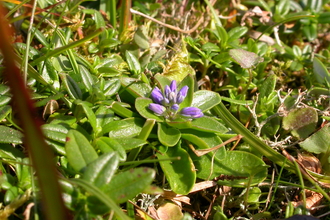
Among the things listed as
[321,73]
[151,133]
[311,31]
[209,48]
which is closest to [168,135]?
[151,133]

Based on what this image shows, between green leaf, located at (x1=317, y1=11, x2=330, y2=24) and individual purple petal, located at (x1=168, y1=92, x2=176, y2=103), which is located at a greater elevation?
green leaf, located at (x1=317, y1=11, x2=330, y2=24)

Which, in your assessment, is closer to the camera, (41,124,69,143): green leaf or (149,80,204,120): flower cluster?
(41,124,69,143): green leaf

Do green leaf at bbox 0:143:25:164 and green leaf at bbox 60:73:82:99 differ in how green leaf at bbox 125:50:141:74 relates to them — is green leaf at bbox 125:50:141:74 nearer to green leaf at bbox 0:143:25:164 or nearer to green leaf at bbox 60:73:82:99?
green leaf at bbox 60:73:82:99

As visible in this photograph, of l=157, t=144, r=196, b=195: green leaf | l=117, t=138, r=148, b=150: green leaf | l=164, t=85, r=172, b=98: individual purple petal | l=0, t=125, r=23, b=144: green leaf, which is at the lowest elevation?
l=157, t=144, r=196, b=195: green leaf

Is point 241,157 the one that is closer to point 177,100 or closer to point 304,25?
Result: point 177,100

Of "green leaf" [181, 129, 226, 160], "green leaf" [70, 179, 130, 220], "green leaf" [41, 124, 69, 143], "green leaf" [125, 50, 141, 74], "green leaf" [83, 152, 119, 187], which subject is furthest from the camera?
"green leaf" [125, 50, 141, 74]

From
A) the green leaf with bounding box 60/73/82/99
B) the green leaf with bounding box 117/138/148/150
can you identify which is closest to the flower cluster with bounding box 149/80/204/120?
the green leaf with bounding box 117/138/148/150

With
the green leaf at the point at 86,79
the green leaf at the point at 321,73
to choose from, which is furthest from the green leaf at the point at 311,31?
the green leaf at the point at 86,79

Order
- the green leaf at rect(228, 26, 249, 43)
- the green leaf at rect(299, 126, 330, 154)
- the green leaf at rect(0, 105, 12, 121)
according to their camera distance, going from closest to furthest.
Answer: the green leaf at rect(0, 105, 12, 121)
the green leaf at rect(299, 126, 330, 154)
the green leaf at rect(228, 26, 249, 43)
